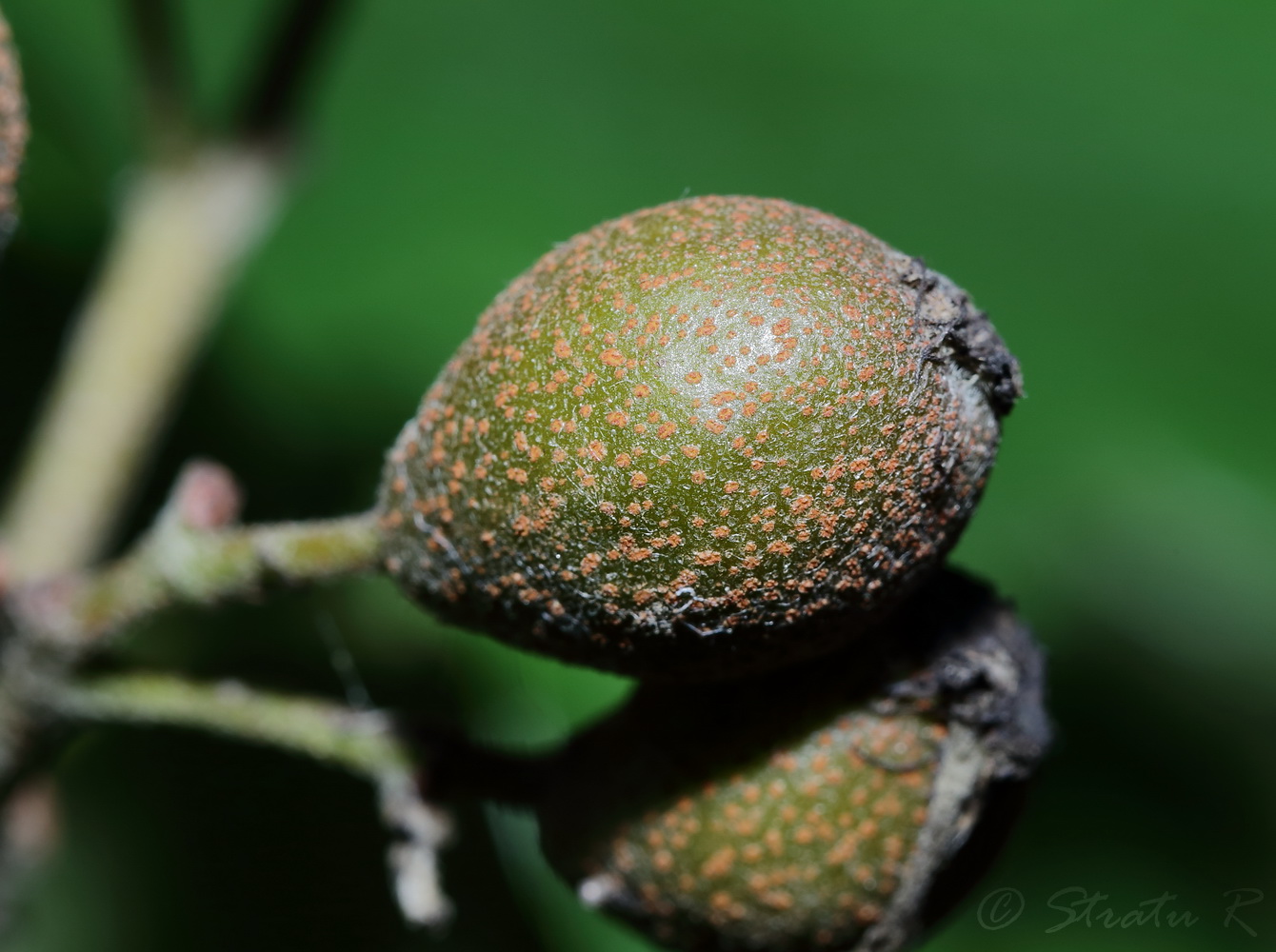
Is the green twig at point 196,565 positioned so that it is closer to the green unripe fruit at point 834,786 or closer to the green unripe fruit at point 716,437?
the green unripe fruit at point 716,437

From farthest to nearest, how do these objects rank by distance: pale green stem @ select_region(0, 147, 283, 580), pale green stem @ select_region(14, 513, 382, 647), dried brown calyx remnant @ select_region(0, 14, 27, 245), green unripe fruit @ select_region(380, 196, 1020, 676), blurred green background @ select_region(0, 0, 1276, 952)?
blurred green background @ select_region(0, 0, 1276, 952) < pale green stem @ select_region(0, 147, 283, 580) < pale green stem @ select_region(14, 513, 382, 647) < dried brown calyx remnant @ select_region(0, 14, 27, 245) < green unripe fruit @ select_region(380, 196, 1020, 676)

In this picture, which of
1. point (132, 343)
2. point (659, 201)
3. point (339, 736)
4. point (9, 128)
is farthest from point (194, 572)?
point (659, 201)

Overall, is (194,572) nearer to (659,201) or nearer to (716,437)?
(716,437)

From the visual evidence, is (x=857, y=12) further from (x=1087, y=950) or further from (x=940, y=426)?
(x=1087, y=950)

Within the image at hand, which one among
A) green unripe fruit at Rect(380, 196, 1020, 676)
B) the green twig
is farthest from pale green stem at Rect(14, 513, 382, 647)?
green unripe fruit at Rect(380, 196, 1020, 676)

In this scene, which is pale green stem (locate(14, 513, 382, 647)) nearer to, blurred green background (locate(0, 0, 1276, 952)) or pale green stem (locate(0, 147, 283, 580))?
pale green stem (locate(0, 147, 283, 580))

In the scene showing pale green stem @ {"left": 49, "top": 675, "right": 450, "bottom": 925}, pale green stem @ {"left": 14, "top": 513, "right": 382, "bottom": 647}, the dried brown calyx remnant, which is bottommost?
pale green stem @ {"left": 49, "top": 675, "right": 450, "bottom": 925}
